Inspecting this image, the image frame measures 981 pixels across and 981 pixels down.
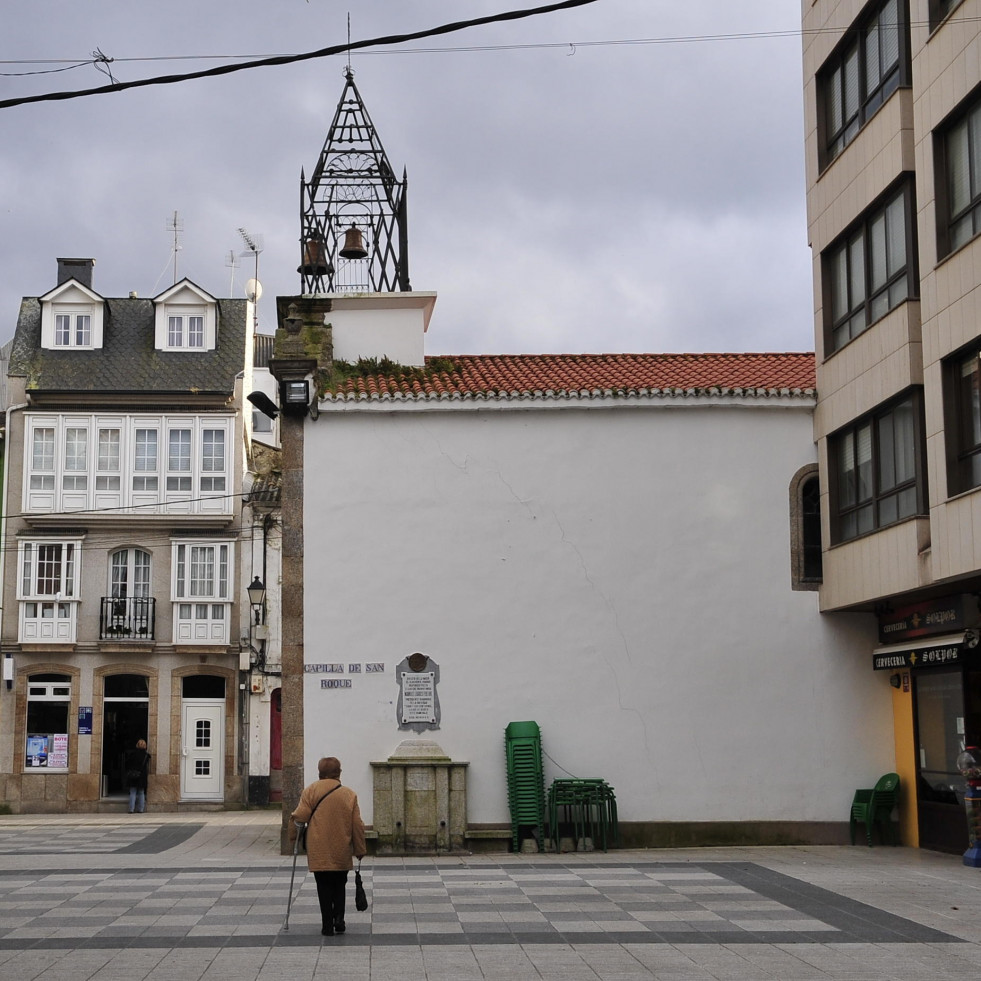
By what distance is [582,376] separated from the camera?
65.5 feet

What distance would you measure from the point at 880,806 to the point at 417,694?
604cm

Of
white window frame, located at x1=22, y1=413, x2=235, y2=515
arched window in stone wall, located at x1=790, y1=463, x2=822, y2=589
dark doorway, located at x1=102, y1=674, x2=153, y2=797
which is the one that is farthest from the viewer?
white window frame, located at x1=22, y1=413, x2=235, y2=515

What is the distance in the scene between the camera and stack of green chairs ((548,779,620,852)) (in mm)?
17703

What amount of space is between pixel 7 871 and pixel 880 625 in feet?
36.5

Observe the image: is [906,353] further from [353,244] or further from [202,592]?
[202,592]

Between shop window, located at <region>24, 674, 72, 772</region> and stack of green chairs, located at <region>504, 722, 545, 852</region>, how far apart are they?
17595mm

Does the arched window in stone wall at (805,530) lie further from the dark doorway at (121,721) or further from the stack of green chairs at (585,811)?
the dark doorway at (121,721)

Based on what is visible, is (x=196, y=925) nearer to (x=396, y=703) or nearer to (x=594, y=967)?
(x=594, y=967)

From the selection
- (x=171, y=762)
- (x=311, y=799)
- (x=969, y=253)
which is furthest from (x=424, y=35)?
(x=171, y=762)

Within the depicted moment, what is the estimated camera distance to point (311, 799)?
11.1 metres

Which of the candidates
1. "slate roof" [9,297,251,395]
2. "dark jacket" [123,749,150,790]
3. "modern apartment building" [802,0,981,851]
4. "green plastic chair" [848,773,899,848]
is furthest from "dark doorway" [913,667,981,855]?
"slate roof" [9,297,251,395]

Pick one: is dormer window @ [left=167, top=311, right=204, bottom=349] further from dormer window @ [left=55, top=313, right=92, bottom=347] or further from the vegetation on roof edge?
the vegetation on roof edge

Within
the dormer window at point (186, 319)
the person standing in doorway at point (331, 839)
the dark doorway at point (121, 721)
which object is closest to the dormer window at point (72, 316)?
the dormer window at point (186, 319)

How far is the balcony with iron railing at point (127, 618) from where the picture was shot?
3259 cm
